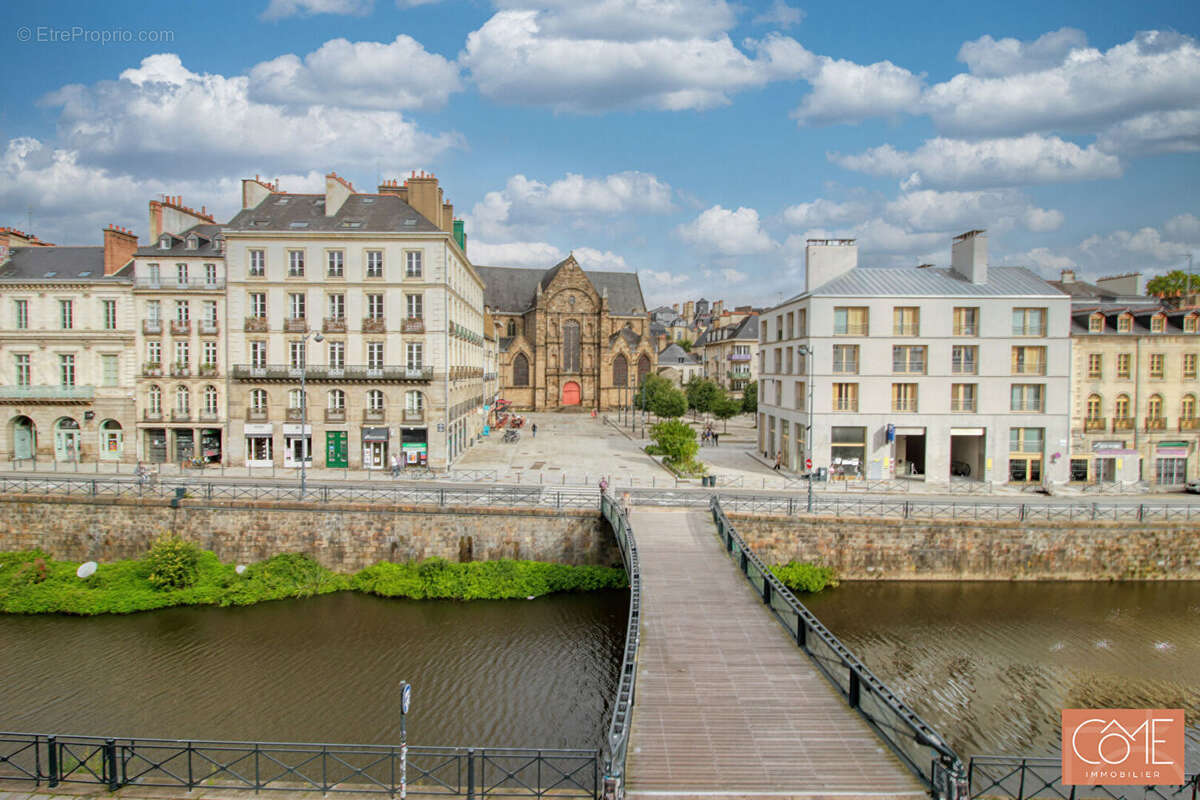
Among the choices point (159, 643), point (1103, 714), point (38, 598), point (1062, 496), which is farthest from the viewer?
point (1062, 496)

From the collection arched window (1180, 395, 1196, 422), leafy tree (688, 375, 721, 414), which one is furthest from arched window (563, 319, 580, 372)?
arched window (1180, 395, 1196, 422)

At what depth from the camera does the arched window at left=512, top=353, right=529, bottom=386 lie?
8012 cm

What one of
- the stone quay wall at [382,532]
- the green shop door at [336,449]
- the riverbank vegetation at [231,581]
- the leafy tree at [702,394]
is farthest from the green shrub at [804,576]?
the leafy tree at [702,394]

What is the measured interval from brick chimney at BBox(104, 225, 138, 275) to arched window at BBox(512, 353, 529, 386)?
46470mm

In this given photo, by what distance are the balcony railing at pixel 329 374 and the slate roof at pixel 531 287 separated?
47.9m

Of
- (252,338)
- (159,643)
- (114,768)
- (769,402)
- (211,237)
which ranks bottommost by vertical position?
(159,643)

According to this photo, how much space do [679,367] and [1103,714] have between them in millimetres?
76930

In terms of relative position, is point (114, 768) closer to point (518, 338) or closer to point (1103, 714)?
point (1103, 714)

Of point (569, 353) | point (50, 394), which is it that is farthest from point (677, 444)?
point (569, 353)

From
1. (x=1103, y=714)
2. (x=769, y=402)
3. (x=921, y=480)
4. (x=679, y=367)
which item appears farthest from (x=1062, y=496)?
(x=679, y=367)

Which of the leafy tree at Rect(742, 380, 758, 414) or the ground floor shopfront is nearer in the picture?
the ground floor shopfront

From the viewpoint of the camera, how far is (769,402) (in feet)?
134

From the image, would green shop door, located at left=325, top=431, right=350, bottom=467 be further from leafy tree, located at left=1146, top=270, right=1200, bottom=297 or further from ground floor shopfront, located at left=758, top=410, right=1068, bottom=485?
leafy tree, located at left=1146, top=270, right=1200, bottom=297

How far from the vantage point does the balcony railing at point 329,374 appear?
3331 cm
